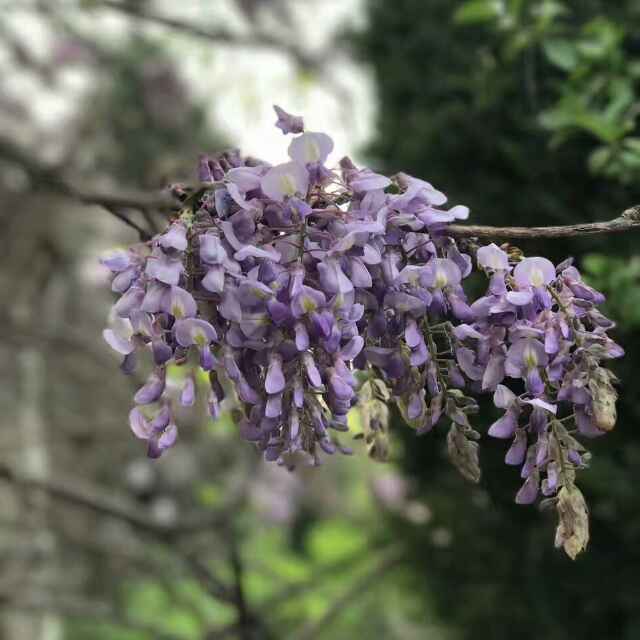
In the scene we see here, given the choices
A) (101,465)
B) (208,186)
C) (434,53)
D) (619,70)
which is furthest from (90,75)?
(208,186)

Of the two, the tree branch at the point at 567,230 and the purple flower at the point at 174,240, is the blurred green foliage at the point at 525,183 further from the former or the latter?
the purple flower at the point at 174,240

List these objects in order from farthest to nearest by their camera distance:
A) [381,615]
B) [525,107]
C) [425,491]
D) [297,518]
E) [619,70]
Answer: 1. [297,518]
2. [381,615]
3. [425,491]
4. [525,107]
5. [619,70]

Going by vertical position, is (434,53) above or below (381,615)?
above

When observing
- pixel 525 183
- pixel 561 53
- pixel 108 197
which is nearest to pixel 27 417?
Result: pixel 525 183

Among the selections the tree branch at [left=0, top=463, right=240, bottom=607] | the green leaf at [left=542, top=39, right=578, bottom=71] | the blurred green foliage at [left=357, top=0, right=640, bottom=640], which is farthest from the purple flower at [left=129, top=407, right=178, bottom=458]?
the green leaf at [left=542, top=39, right=578, bottom=71]

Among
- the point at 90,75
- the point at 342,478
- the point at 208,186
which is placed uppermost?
the point at 90,75

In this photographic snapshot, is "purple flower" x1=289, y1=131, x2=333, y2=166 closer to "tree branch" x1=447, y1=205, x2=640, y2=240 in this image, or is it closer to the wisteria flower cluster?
the wisteria flower cluster

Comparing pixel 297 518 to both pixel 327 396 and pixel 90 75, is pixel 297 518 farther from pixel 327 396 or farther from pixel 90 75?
pixel 327 396

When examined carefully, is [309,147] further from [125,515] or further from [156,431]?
[125,515]
